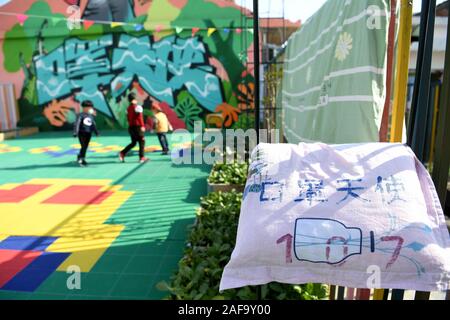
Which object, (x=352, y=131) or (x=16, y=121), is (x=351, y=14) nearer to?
(x=352, y=131)

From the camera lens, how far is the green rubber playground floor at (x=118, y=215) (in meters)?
3.12

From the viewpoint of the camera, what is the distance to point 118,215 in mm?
4742

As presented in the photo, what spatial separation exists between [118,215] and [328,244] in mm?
3937

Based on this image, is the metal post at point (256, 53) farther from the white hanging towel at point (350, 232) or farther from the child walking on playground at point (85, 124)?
the child walking on playground at point (85, 124)

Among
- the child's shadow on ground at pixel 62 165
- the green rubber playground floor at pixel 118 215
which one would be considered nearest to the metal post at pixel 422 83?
the green rubber playground floor at pixel 118 215

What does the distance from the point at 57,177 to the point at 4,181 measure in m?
0.90

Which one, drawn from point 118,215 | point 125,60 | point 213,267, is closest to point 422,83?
point 213,267

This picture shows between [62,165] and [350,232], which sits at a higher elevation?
[350,232]

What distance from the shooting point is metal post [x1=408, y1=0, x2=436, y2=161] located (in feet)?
4.76

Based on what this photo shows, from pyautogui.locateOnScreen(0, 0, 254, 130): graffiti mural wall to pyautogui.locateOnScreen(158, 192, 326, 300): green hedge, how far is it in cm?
856

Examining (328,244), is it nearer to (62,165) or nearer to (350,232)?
(350,232)

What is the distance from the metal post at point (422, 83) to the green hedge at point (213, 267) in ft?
4.63

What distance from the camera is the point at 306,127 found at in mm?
3682

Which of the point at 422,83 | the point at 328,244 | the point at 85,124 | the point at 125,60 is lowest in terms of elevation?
the point at 85,124
